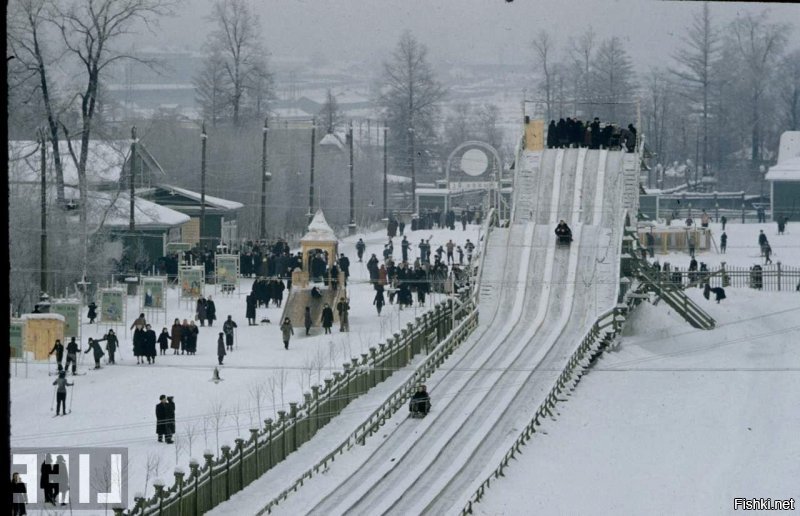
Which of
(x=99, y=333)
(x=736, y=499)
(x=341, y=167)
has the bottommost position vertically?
(x=736, y=499)

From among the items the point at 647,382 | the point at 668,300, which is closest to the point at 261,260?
the point at 668,300

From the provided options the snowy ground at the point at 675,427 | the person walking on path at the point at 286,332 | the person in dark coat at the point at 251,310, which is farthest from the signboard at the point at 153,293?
the snowy ground at the point at 675,427

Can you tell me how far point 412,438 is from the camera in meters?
15.9

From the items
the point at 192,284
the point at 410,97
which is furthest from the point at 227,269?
the point at 410,97

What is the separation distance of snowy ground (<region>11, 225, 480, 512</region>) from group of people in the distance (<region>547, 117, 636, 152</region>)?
6111 mm

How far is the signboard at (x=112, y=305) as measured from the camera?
21.9m

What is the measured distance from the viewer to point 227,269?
2614 cm

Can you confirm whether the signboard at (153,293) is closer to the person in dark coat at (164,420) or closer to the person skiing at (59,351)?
the person skiing at (59,351)

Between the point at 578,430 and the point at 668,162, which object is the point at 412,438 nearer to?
the point at 578,430

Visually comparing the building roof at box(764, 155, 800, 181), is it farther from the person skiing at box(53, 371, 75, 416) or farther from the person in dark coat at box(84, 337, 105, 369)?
the person skiing at box(53, 371, 75, 416)

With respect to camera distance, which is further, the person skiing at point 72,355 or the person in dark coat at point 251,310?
the person in dark coat at point 251,310

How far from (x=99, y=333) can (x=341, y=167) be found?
84.7 feet

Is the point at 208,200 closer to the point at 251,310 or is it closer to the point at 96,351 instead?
the point at 251,310
